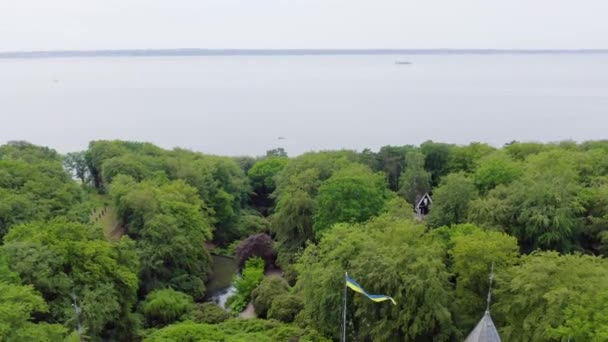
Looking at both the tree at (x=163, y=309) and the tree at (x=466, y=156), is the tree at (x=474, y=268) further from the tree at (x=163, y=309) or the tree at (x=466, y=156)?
the tree at (x=466, y=156)

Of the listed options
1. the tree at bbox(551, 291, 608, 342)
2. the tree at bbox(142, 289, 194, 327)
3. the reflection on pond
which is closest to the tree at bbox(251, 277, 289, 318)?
the reflection on pond

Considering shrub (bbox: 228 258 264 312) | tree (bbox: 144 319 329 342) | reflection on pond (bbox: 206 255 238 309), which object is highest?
tree (bbox: 144 319 329 342)

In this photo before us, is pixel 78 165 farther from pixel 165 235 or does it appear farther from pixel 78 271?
pixel 78 271

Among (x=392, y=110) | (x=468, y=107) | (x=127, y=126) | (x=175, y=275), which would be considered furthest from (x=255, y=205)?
(x=468, y=107)

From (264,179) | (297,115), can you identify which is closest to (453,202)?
(264,179)

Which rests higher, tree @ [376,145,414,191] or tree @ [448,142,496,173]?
tree @ [448,142,496,173]

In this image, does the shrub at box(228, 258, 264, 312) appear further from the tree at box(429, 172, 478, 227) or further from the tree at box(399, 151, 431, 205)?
the tree at box(399, 151, 431, 205)
